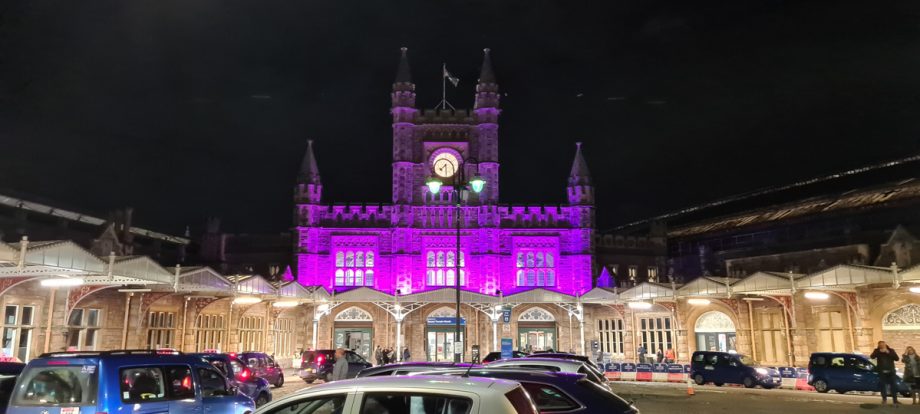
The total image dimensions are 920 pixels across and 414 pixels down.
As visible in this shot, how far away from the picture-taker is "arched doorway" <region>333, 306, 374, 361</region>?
1720 inches

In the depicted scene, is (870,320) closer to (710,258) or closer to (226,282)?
(710,258)

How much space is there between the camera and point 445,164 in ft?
156

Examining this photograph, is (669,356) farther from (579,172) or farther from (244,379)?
(244,379)

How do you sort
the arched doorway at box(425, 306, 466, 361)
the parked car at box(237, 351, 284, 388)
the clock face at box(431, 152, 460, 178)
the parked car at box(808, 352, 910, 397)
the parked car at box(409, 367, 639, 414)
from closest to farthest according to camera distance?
the parked car at box(409, 367, 639, 414), the parked car at box(237, 351, 284, 388), the parked car at box(808, 352, 910, 397), the arched doorway at box(425, 306, 466, 361), the clock face at box(431, 152, 460, 178)

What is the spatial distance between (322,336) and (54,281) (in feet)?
81.8

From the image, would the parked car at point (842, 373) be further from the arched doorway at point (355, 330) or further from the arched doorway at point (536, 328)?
the arched doorway at point (355, 330)

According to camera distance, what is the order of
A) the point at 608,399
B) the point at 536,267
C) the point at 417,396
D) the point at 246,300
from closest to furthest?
1. the point at 417,396
2. the point at 608,399
3. the point at 246,300
4. the point at 536,267

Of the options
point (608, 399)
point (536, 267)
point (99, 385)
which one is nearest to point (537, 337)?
point (536, 267)

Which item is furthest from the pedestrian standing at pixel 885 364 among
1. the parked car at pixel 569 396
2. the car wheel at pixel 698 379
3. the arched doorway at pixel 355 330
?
the arched doorway at pixel 355 330

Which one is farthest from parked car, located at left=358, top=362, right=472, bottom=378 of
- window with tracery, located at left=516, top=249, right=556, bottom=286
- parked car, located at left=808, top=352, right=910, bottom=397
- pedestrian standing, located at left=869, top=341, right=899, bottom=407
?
window with tracery, located at left=516, top=249, right=556, bottom=286

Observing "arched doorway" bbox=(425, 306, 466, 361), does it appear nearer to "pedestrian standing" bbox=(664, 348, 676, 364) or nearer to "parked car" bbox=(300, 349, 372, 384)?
"pedestrian standing" bbox=(664, 348, 676, 364)

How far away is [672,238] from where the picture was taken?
62.3m

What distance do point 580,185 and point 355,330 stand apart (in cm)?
1827

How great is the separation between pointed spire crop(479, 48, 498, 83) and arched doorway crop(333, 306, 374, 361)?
1883 centimetres
